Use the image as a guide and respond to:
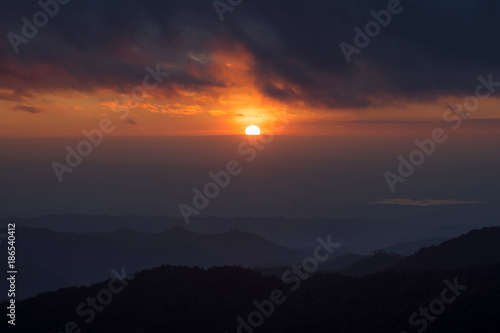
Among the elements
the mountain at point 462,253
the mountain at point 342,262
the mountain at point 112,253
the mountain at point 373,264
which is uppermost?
the mountain at point 112,253

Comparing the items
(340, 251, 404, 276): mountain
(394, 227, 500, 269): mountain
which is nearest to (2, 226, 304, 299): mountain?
(340, 251, 404, 276): mountain


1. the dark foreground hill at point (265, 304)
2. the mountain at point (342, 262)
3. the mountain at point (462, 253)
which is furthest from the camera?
the mountain at point (342, 262)

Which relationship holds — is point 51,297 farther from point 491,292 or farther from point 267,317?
point 491,292

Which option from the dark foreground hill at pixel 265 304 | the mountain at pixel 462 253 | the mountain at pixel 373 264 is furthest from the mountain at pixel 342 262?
the dark foreground hill at pixel 265 304

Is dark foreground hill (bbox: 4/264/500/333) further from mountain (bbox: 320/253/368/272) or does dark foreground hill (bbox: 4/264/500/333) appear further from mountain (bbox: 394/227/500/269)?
mountain (bbox: 320/253/368/272)

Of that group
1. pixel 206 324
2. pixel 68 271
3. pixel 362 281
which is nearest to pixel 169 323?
pixel 206 324

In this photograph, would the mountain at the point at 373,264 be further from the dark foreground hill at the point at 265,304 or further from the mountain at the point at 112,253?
the mountain at the point at 112,253

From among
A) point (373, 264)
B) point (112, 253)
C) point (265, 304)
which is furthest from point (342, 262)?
point (112, 253)
